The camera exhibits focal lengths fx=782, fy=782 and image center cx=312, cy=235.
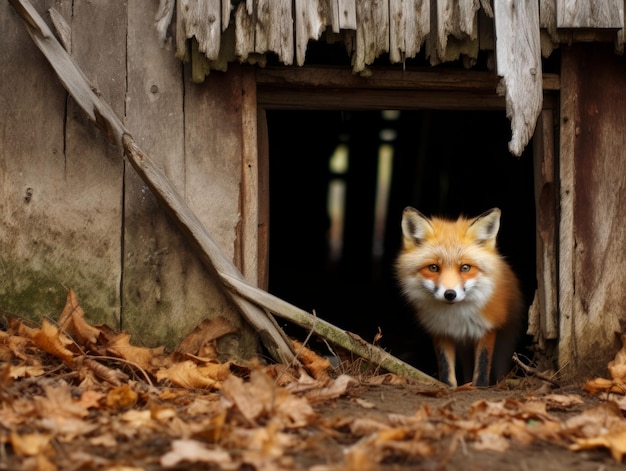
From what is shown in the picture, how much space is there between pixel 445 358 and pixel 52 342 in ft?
10.0

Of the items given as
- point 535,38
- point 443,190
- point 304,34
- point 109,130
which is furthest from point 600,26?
point 443,190

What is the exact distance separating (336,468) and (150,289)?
268 cm

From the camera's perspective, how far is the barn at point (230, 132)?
5027 millimetres

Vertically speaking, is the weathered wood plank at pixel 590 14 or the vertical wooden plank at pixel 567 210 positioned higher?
the weathered wood plank at pixel 590 14

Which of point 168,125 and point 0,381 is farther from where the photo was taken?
point 168,125

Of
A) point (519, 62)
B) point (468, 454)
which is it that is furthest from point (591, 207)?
point (468, 454)

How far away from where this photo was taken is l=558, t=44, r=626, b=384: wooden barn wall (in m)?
5.52

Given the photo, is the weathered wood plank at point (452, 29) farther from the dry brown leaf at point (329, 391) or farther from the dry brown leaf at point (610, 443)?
the dry brown leaf at point (610, 443)

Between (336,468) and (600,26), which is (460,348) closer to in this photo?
(600,26)

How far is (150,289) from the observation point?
17.4ft

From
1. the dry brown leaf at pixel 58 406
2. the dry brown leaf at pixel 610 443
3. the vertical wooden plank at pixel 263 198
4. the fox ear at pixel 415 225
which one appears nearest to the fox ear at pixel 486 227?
the fox ear at pixel 415 225

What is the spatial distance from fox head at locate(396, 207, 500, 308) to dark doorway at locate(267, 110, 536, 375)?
1568 mm

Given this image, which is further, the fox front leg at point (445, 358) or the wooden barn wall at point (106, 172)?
the fox front leg at point (445, 358)

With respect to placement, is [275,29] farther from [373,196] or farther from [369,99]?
[373,196]
